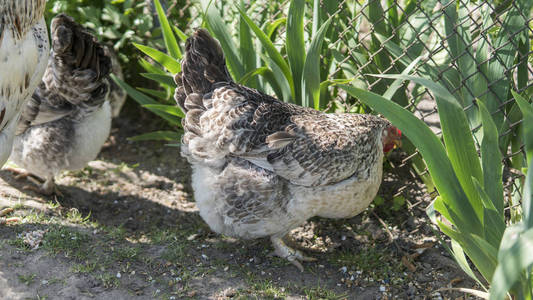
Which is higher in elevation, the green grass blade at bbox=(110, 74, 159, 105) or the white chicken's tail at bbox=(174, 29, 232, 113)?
the white chicken's tail at bbox=(174, 29, 232, 113)

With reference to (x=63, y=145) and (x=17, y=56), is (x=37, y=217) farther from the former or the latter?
(x=17, y=56)

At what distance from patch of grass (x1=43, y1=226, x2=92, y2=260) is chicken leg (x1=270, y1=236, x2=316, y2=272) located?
115 centimetres

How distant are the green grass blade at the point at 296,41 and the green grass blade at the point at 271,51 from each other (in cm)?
4

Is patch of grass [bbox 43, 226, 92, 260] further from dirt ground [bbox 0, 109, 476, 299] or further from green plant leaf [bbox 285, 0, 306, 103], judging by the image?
green plant leaf [bbox 285, 0, 306, 103]

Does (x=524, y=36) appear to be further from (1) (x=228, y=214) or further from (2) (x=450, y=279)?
(1) (x=228, y=214)

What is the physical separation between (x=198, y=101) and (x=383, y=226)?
155cm

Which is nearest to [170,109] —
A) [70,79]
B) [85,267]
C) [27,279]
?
[70,79]

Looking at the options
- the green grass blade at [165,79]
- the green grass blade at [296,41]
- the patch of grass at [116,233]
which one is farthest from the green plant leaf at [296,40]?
the patch of grass at [116,233]

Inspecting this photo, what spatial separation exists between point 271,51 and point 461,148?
1.42 metres

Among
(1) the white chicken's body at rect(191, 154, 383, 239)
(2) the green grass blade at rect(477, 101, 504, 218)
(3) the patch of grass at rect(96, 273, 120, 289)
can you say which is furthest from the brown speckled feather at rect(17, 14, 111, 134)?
(2) the green grass blade at rect(477, 101, 504, 218)

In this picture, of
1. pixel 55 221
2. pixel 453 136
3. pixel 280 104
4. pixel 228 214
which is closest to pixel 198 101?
pixel 280 104

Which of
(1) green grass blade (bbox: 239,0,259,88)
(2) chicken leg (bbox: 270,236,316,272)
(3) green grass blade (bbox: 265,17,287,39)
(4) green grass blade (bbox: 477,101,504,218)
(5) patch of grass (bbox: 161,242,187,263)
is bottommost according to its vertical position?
(5) patch of grass (bbox: 161,242,187,263)

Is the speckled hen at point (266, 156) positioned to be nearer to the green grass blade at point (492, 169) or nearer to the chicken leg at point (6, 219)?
the green grass blade at point (492, 169)

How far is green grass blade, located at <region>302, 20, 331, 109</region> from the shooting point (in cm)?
300
